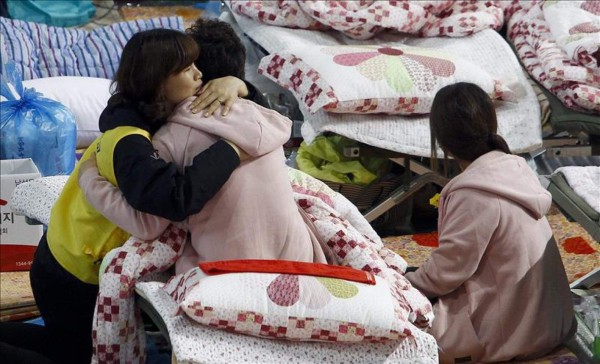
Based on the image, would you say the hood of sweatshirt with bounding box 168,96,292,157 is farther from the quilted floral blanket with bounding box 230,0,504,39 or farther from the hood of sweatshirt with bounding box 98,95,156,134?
the quilted floral blanket with bounding box 230,0,504,39

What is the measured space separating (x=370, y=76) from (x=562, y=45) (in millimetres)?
753

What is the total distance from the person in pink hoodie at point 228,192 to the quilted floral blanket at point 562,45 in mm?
1646

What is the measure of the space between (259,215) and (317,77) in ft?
4.36

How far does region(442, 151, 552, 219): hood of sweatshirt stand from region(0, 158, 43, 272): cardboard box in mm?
1308

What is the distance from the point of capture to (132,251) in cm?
226

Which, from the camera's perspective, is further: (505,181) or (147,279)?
(505,181)

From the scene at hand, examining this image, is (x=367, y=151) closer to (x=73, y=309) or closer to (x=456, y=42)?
(x=456, y=42)

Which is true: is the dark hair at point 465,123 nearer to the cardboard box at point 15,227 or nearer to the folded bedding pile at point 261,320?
the folded bedding pile at point 261,320

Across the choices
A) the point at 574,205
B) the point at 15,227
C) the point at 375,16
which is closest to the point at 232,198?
the point at 574,205

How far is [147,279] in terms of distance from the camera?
90.7 inches

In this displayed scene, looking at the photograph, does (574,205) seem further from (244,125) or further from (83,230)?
(83,230)

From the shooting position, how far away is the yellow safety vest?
90.9 inches

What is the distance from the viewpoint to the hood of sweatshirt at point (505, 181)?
2586mm

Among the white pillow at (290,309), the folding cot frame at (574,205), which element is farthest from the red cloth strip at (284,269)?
the folding cot frame at (574,205)
